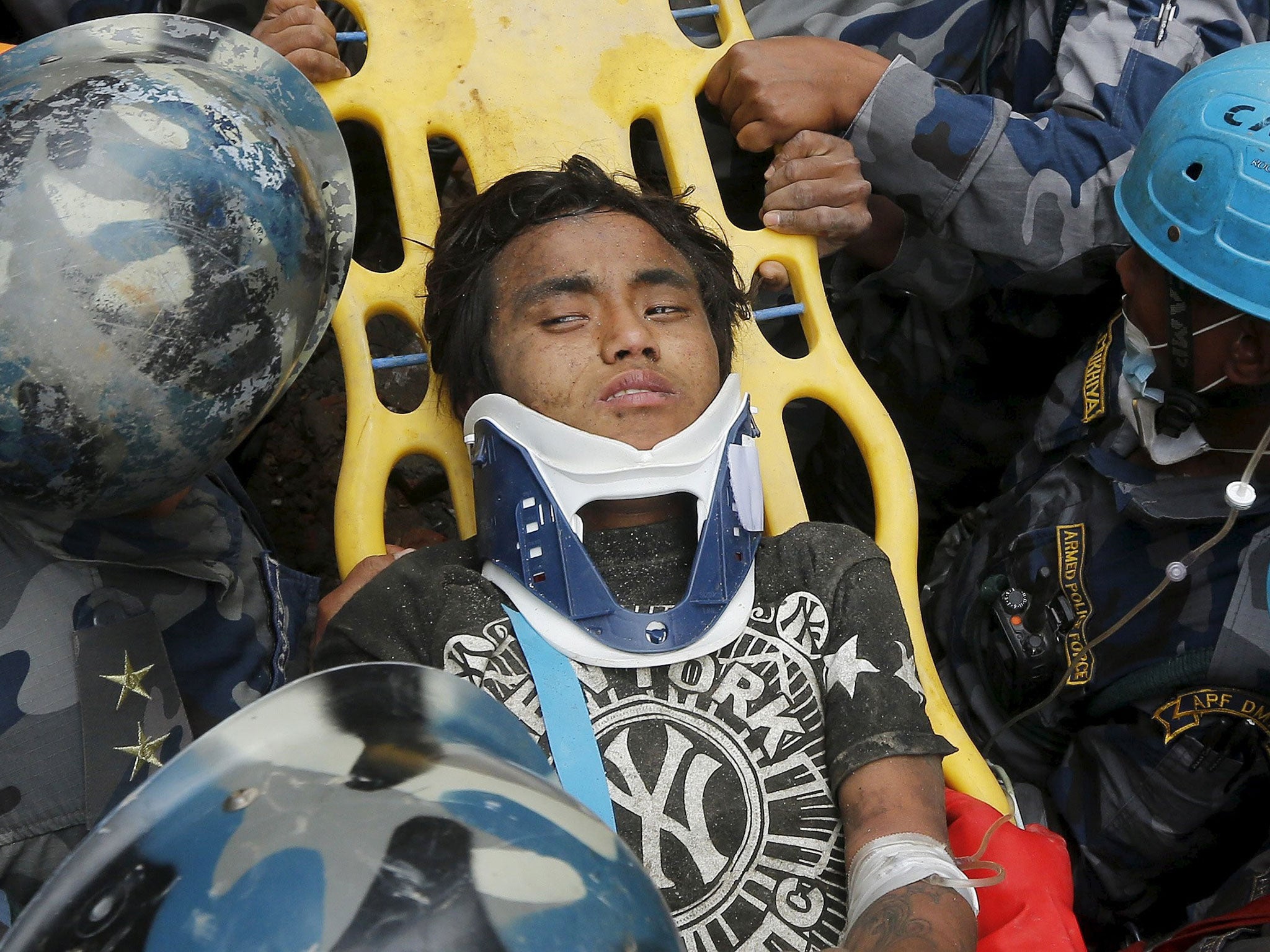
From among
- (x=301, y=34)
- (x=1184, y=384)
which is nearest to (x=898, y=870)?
(x=1184, y=384)

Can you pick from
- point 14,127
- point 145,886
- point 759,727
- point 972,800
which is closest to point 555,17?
point 14,127

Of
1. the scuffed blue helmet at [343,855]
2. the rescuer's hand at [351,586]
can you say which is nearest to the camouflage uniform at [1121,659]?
the rescuer's hand at [351,586]

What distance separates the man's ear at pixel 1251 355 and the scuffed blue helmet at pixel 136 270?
60.1 inches

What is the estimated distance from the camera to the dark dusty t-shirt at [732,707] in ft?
5.15

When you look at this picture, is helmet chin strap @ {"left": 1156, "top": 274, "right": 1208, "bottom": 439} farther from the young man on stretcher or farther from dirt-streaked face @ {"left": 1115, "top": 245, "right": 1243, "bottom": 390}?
the young man on stretcher

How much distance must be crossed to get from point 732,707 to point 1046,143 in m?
1.37

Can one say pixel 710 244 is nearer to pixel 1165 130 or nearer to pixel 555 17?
pixel 555 17

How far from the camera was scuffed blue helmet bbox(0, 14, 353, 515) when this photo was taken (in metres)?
1.14

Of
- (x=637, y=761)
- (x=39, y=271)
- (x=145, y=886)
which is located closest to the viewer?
(x=145, y=886)

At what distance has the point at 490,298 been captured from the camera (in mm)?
1913

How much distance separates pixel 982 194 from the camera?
2262mm

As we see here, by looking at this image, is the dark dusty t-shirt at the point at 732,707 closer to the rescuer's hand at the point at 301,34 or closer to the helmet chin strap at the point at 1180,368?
the helmet chin strap at the point at 1180,368

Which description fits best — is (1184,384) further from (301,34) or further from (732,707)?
(301,34)

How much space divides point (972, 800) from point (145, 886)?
4.25 feet
